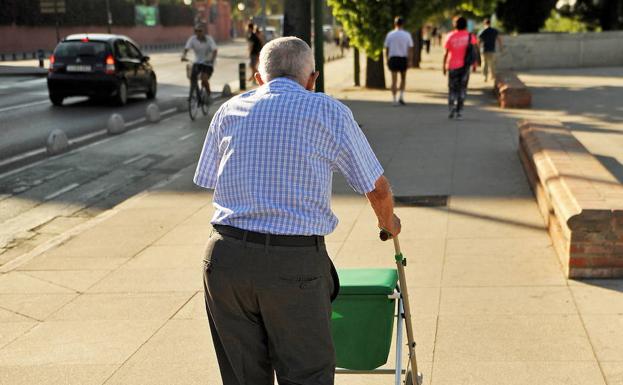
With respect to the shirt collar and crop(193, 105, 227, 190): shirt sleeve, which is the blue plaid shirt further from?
crop(193, 105, 227, 190): shirt sleeve

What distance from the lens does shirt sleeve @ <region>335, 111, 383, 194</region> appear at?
11.4ft

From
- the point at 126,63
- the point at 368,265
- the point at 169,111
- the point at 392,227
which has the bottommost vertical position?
the point at 169,111

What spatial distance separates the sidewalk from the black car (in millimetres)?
11443

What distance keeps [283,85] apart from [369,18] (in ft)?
66.5

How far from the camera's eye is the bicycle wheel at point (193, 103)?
1897cm

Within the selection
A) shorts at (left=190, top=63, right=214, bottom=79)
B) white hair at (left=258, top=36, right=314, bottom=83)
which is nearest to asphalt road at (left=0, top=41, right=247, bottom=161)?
shorts at (left=190, top=63, right=214, bottom=79)

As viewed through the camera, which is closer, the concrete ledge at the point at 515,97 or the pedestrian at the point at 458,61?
the pedestrian at the point at 458,61

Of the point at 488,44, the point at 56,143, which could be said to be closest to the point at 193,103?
the point at 56,143

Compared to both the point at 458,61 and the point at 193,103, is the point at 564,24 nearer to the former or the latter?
the point at 458,61

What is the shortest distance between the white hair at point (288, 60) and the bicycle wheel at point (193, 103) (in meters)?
15.5

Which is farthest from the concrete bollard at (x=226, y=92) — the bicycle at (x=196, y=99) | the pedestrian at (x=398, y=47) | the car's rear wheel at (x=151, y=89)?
the pedestrian at (x=398, y=47)

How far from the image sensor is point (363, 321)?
3986 mm

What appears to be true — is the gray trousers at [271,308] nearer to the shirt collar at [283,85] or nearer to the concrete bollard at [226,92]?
the shirt collar at [283,85]

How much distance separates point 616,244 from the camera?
21.2 ft
